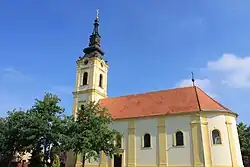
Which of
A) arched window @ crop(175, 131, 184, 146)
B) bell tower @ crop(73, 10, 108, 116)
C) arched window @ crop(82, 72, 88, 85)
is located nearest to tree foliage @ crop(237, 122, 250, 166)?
arched window @ crop(175, 131, 184, 146)

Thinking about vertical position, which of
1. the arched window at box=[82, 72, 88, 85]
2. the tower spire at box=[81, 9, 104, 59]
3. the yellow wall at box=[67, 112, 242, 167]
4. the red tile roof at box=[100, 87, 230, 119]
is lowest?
the yellow wall at box=[67, 112, 242, 167]

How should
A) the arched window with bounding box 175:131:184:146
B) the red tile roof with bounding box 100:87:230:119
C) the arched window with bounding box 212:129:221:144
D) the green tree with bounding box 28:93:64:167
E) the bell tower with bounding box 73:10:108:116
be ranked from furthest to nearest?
the bell tower with bounding box 73:10:108:116
the red tile roof with bounding box 100:87:230:119
the arched window with bounding box 175:131:184:146
the arched window with bounding box 212:129:221:144
the green tree with bounding box 28:93:64:167

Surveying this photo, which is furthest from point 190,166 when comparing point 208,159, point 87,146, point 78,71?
point 78,71

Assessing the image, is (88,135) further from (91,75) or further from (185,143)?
(91,75)

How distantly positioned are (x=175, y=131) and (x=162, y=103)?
4554mm

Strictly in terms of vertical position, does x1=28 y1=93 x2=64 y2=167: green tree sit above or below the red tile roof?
below

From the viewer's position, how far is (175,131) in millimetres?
30297

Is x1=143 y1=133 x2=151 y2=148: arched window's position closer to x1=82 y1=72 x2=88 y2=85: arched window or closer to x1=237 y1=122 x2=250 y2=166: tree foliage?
x1=82 y1=72 x2=88 y2=85: arched window

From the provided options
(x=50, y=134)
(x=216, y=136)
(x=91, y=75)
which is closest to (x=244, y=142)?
(x=216, y=136)

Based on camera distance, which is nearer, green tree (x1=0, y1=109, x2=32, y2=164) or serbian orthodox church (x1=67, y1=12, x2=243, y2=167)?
green tree (x1=0, y1=109, x2=32, y2=164)

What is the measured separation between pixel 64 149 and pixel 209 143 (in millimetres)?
16300

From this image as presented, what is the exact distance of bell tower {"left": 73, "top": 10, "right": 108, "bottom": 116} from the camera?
129ft

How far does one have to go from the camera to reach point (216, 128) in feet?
95.4

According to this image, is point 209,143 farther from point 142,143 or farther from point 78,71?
point 78,71
